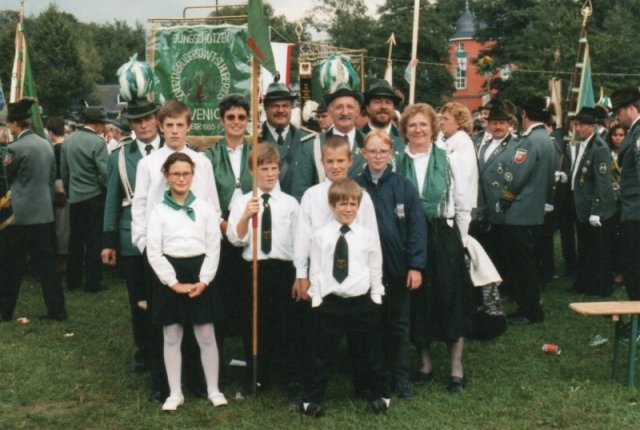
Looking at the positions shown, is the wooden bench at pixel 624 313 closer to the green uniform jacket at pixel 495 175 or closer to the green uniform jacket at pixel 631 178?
the green uniform jacket at pixel 631 178

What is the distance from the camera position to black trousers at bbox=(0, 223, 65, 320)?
8.97 metres

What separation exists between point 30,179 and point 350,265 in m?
4.83

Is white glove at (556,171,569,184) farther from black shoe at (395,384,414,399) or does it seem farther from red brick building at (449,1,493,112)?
red brick building at (449,1,493,112)

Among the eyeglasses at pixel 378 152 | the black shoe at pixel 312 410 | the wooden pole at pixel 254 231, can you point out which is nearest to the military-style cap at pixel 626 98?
the eyeglasses at pixel 378 152

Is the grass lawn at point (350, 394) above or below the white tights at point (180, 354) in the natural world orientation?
below

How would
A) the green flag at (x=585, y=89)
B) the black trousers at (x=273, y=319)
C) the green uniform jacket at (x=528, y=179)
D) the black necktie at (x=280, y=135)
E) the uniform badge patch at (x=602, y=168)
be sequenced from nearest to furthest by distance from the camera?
the black trousers at (x=273, y=319)
the black necktie at (x=280, y=135)
the green uniform jacket at (x=528, y=179)
the uniform badge patch at (x=602, y=168)
the green flag at (x=585, y=89)

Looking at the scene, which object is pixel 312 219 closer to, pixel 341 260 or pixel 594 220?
pixel 341 260

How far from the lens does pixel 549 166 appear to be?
356 inches

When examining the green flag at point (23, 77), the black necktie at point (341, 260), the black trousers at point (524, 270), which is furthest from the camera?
the green flag at point (23, 77)

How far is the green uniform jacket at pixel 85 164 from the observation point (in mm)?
10844

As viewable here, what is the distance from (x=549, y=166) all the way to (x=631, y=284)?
2.05 m

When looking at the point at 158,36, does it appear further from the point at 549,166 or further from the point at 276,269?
the point at 549,166

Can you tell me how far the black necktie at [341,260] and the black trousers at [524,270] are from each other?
363 centimetres

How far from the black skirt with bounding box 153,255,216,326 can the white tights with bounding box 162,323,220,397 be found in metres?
0.09
